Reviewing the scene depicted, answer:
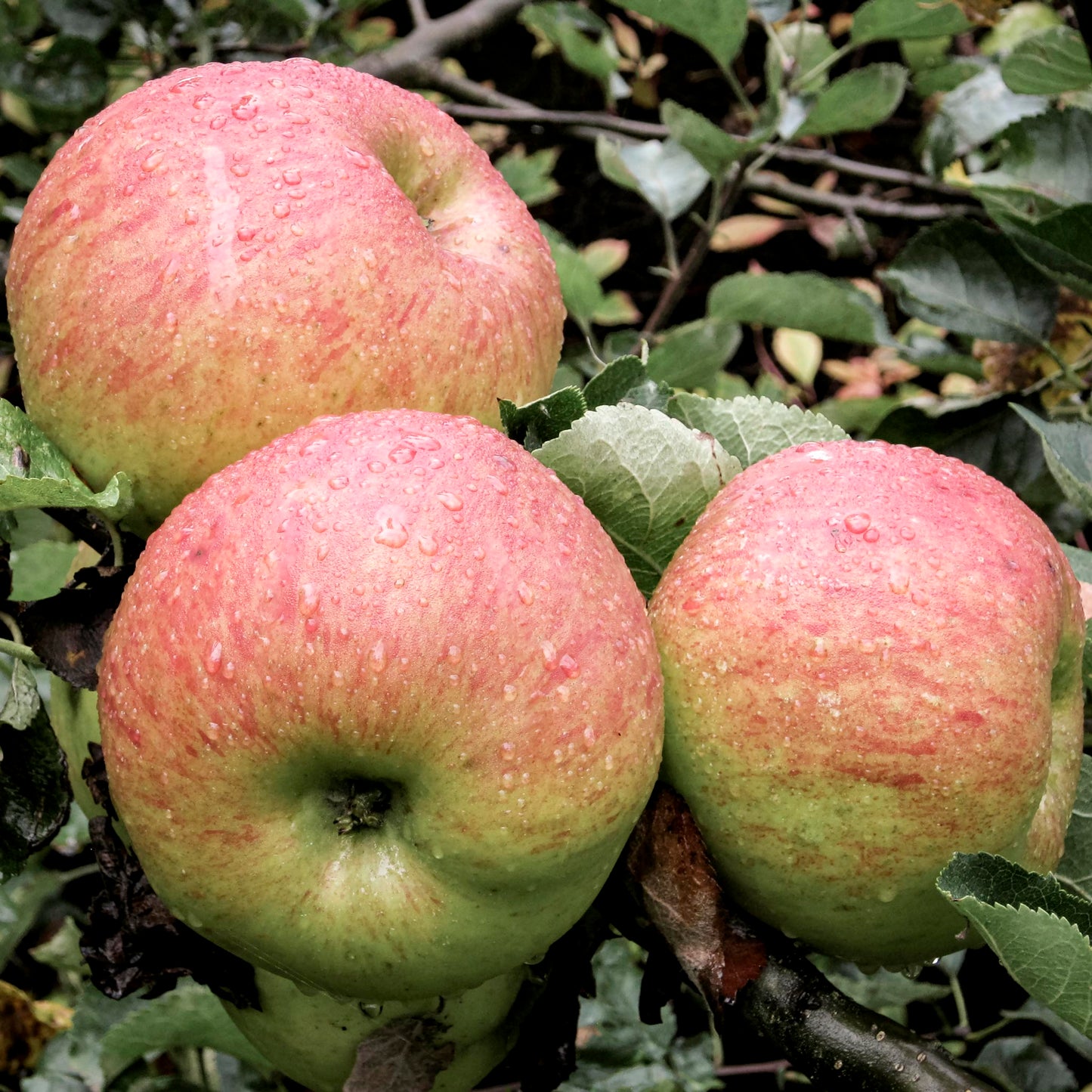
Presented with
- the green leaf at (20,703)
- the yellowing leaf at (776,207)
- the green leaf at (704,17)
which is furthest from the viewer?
the yellowing leaf at (776,207)

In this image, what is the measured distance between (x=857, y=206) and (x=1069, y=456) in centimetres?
99

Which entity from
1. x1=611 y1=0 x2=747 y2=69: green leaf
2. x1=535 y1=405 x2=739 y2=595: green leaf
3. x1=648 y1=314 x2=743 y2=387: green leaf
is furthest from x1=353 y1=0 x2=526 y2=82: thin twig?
x1=535 y1=405 x2=739 y2=595: green leaf

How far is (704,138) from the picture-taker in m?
1.37

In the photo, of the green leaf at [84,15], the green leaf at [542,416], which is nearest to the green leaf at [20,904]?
the green leaf at [542,416]

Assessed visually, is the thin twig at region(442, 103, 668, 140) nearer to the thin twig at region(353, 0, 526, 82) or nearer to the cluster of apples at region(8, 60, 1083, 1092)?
the thin twig at region(353, 0, 526, 82)

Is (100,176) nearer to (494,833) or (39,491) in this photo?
(39,491)

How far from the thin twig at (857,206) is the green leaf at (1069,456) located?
898 mm

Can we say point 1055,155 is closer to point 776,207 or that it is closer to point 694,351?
point 694,351

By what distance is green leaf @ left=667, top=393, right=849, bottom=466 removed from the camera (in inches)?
33.9

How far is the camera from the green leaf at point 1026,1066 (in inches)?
55.4

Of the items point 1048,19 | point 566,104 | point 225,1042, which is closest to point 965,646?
point 225,1042

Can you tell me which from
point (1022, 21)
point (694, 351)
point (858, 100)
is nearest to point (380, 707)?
point (694, 351)

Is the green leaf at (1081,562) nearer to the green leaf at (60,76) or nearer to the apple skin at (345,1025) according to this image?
the apple skin at (345,1025)

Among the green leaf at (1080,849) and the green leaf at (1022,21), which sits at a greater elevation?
the green leaf at (1022,21)
